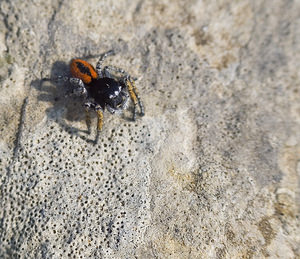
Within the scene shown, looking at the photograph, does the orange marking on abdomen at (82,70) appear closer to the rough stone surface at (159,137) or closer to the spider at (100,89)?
the spider at (100,89)

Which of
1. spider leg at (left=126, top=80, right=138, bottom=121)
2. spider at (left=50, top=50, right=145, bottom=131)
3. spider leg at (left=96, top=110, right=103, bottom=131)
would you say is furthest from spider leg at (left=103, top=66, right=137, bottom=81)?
spider leg at (left=96, top=110, right=103, bottom=131)

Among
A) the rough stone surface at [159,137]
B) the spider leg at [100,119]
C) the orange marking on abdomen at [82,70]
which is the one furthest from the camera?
the orange marking on abdomen at [82,70]

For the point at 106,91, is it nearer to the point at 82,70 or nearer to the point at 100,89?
the point at 100,89

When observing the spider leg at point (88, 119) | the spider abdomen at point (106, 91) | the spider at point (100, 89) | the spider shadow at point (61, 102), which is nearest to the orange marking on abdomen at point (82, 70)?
the spider at point (100, 89)

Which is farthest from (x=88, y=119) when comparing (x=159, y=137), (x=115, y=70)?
(x=159, y=137)

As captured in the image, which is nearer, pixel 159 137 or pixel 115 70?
pixel 159 137

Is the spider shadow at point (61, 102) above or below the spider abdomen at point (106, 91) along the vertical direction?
below

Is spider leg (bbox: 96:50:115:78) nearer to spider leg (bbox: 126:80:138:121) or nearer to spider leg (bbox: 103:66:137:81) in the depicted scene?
spider leg (bbox: 103:66:137:81)
